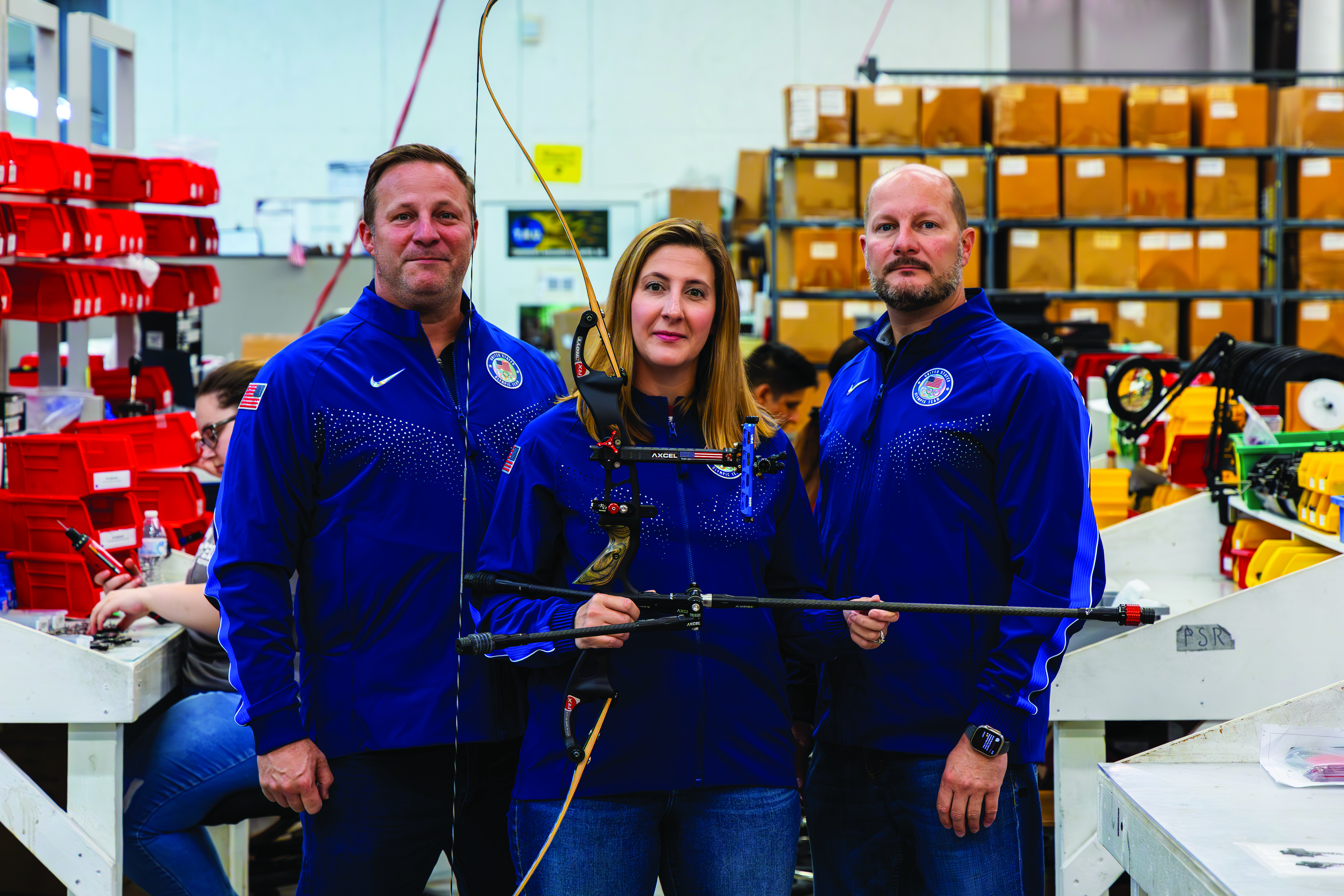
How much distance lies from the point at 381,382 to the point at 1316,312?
658 cm

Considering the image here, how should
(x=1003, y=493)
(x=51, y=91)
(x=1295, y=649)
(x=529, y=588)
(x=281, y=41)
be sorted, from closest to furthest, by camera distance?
(x=529, y=588) < (x=1003, y=493) < (x=1295, y=649) < (x=51, y=91) < (x=281, y=41)

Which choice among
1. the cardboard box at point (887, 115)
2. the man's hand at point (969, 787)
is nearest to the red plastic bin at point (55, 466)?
the man's hand at point (969, 787)

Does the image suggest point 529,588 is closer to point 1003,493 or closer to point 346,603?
point 346,603

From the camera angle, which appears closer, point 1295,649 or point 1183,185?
point 1295,649

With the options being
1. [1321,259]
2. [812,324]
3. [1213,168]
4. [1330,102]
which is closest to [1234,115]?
[1213,168]

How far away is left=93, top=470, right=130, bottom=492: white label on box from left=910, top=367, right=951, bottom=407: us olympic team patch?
1.73 m

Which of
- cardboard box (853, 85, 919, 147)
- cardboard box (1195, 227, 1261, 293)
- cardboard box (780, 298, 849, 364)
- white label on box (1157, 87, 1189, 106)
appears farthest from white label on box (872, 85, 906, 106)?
cardboard box (1195, 227, 1261, 293)

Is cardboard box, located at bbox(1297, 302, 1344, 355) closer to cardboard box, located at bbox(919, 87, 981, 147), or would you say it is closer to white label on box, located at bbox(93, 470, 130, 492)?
cardboard box, located at bbox(919, 87, 981, 147)

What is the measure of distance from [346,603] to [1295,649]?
1.73m

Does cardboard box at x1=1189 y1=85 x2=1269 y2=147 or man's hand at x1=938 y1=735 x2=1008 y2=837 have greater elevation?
cardboard box at x1=1189 y1=85 x2=1269 y2=147

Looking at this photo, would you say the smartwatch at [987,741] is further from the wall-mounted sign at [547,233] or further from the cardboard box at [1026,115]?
the wall-mounted sign at [547,233]

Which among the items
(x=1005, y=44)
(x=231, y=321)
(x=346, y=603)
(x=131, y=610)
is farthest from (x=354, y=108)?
(x=346, y=603)

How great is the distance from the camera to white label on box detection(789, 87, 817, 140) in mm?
6520

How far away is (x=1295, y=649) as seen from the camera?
7.29 ft
